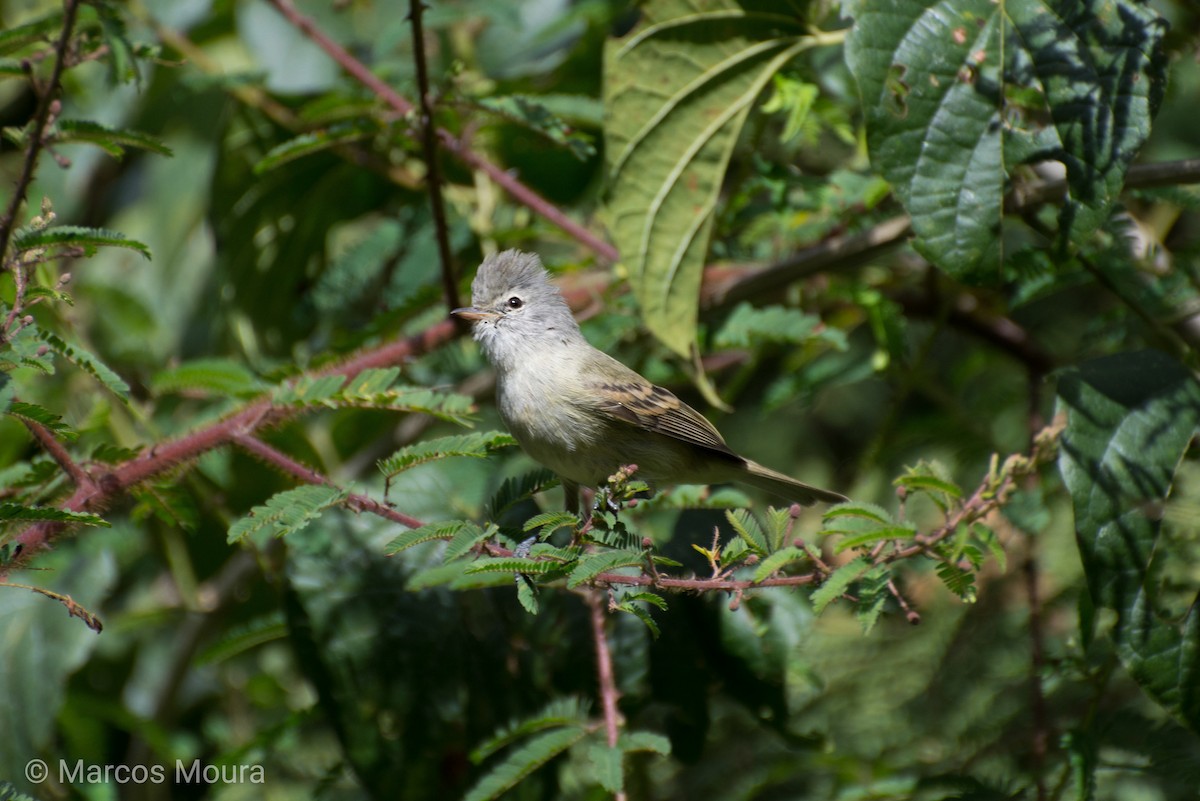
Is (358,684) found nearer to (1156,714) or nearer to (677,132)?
(677,132)

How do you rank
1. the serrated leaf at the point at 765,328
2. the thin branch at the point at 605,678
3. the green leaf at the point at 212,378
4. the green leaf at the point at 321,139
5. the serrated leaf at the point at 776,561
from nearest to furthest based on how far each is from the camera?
the serrated leaf at the point at 776,561
the thin branch at the point at 605,678
the green leaf at the point at 321,139
the green leaf at the point at 212,378
the serrated leaf at the point at 765,328

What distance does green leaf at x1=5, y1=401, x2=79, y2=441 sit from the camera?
224 cm

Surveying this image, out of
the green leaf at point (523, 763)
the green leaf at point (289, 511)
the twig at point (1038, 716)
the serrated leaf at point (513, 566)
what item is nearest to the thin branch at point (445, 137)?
the green leaf at point (289, 511)

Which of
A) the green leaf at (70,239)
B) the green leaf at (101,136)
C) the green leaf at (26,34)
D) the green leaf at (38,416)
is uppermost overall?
the green leaf at (26,34)

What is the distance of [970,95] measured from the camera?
273 cm

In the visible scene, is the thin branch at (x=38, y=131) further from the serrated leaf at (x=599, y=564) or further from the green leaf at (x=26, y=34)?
the serrated leaf at (x=599, y=564)

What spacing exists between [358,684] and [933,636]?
8.28 feet

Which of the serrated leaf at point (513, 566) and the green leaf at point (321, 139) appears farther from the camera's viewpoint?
the green leaf at point (321, 139)

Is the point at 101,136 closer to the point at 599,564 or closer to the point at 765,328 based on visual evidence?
the point at 599,564

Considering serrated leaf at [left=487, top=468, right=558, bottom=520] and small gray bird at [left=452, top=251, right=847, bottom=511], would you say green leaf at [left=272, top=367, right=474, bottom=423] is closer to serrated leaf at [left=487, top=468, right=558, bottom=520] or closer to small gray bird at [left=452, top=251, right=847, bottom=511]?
serrated leaf at [left=487, top=468, right=558, bottom=520]

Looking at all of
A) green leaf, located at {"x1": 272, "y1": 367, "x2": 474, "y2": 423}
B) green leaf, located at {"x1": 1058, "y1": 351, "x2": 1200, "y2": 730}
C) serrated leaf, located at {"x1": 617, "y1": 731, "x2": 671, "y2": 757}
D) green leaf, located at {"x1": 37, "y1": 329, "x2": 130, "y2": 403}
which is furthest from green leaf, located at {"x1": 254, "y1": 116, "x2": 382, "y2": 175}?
green leaf, located at {"x1": 1058, "y1": 351, "x2": 1200, "y2": 730}

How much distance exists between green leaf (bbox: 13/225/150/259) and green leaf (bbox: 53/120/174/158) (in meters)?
0.23

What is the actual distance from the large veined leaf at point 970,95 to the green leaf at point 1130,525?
0.48 metres

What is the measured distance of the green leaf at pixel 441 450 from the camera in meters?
2.51
